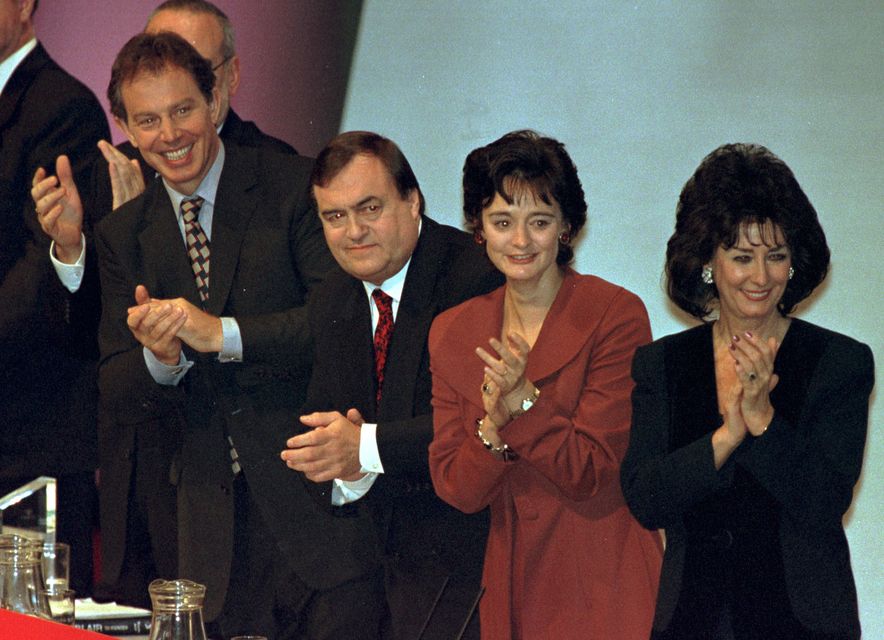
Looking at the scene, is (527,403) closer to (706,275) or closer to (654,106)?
(706,275)

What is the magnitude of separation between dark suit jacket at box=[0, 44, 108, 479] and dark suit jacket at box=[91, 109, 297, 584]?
0.20 meters

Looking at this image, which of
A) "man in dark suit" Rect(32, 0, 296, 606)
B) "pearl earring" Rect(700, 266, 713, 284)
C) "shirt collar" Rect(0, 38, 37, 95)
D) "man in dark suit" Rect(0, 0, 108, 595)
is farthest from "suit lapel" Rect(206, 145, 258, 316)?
"pearl earring" Rect(700, 266, 713, 284)

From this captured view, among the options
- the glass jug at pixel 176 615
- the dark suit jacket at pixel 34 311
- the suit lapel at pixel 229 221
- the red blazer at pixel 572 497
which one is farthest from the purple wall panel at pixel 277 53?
the glass jug at pixel 176 615

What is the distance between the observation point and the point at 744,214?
251 cm

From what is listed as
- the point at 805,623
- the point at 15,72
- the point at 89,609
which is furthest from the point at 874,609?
the point at 15,72

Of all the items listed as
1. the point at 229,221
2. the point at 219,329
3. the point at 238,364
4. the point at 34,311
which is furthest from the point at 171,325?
the point at 34,311

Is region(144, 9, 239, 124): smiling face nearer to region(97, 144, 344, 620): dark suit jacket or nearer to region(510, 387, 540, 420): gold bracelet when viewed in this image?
region(97, 144, 344, 620): dark suit jacket

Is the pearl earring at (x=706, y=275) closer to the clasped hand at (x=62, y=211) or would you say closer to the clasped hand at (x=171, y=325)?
the clasped hand at (x=171, y=325)

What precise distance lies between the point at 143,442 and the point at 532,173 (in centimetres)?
131

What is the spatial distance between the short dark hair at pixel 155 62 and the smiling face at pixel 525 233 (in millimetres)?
1060

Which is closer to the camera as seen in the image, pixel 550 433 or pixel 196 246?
pixel 550 433

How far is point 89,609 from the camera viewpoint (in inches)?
95.9

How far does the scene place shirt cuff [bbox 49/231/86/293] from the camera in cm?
354

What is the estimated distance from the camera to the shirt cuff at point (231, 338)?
3.20 m
